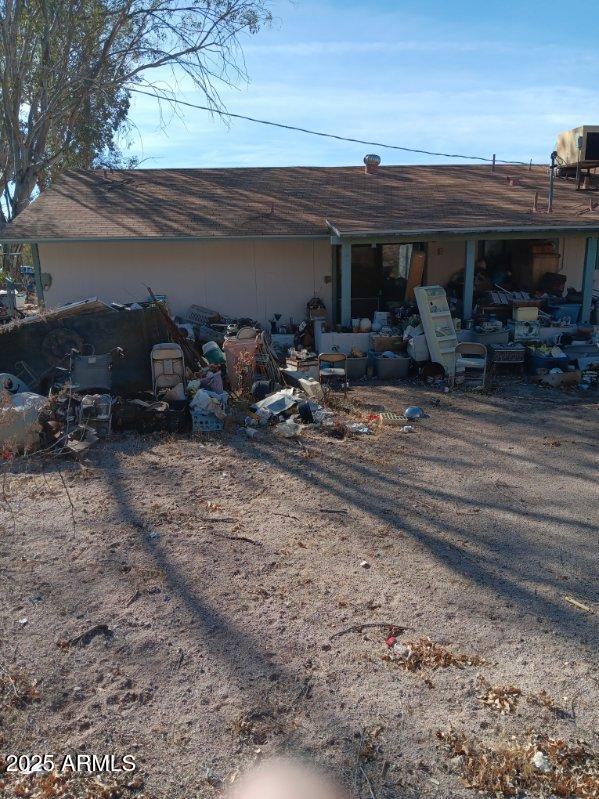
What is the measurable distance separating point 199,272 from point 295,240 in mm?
2291

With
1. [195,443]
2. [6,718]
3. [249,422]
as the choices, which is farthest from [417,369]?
[6,718]

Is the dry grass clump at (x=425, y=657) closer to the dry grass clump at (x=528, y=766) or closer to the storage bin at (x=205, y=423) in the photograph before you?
the dry grass clump at (x=528, y=766)

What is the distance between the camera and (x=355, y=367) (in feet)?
38.5

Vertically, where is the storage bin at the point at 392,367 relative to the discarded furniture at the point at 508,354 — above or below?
below

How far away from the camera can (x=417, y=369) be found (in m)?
11.9

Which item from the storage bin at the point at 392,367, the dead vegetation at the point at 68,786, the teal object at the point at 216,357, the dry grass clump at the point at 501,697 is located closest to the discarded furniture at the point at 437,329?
the storage bin at the point at 392,367

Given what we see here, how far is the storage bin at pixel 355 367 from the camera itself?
1171cm

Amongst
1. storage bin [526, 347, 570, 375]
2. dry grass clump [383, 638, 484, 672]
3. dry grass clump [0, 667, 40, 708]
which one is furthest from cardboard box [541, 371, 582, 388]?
dry grass clump [0, 667, 40, 708]

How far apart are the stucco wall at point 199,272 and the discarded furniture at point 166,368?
4831mm

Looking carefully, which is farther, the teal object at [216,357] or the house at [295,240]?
the house at [295,240]

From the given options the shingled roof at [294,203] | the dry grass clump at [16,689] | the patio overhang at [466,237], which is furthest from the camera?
the shingled roof at [294,203]

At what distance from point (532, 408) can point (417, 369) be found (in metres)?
2.60

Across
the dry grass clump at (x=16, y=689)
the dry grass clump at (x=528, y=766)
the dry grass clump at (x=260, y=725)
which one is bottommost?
the dry grass clump at (x=260, y=725)

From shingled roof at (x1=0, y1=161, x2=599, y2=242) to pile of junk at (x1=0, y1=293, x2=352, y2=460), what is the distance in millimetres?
3547
